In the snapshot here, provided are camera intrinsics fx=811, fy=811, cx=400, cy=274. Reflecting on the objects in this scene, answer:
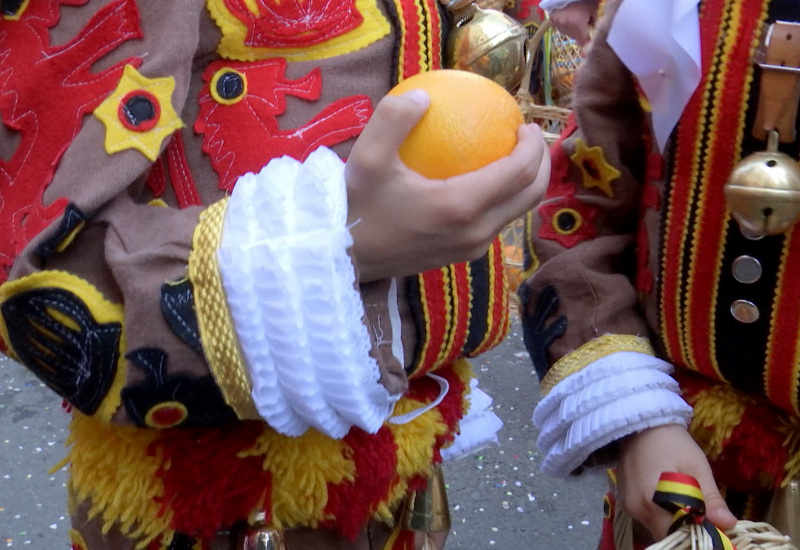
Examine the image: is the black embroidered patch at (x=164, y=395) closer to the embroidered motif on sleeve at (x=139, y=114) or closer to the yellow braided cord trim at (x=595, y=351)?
the embroidered motif on sleeve at (x=139, y=114)

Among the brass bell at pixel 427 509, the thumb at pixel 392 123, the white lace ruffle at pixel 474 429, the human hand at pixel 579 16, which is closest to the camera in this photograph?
the thumb at pixel 392 123

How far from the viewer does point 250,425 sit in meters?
0.77

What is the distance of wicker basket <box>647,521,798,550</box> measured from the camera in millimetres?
701

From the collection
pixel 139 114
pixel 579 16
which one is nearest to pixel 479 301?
pixel 139 114

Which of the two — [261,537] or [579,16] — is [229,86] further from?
[579,16]

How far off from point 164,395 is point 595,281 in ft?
1.73

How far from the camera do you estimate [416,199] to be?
0.59 m

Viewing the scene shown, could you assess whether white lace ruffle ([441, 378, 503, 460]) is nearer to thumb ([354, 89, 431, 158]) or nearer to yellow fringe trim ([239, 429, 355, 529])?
yellow fringe trim ([239, 429, 355, 529])

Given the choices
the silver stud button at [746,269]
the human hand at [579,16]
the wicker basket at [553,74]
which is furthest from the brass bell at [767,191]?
the wicker basket at [553,74]

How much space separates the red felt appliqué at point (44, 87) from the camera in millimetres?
655

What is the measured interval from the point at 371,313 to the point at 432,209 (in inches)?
5.3

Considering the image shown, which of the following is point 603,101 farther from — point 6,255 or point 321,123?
point 6,255

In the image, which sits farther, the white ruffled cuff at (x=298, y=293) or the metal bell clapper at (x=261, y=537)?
the metal bell clapper at (x=261, y=537)

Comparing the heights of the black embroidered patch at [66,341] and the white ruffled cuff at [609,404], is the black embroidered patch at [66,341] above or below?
above
